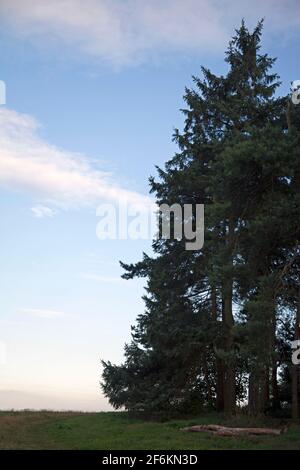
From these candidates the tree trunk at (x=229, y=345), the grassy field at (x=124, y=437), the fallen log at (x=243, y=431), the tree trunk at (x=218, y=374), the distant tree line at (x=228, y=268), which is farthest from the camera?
the tree trunk at (x=218, y=374)

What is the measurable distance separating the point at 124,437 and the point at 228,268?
Answer: 8.24m

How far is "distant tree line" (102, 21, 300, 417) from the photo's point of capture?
75.9ft

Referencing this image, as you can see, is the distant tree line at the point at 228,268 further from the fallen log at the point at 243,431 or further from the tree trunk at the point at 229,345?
the fallen log at the point at 243,431

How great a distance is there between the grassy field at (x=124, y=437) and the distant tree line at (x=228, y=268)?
268 centimetres

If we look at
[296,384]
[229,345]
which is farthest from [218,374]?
[296,384]

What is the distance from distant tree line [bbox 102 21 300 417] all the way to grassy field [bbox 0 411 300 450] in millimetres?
2675

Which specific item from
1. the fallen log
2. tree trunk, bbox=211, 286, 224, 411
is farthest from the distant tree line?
the fallen log

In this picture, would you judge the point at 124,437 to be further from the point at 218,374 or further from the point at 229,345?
the point at 218,374

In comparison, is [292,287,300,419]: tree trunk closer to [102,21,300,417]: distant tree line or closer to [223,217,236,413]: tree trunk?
[102,21,300,417]: distant tree line

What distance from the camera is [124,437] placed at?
2053cm

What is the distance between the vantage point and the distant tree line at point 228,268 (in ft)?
75.9

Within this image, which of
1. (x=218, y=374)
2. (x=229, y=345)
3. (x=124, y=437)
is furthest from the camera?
(x=218, y=374)

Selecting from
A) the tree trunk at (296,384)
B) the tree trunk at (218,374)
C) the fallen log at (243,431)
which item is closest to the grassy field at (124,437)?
the fallen log at (243,431)
